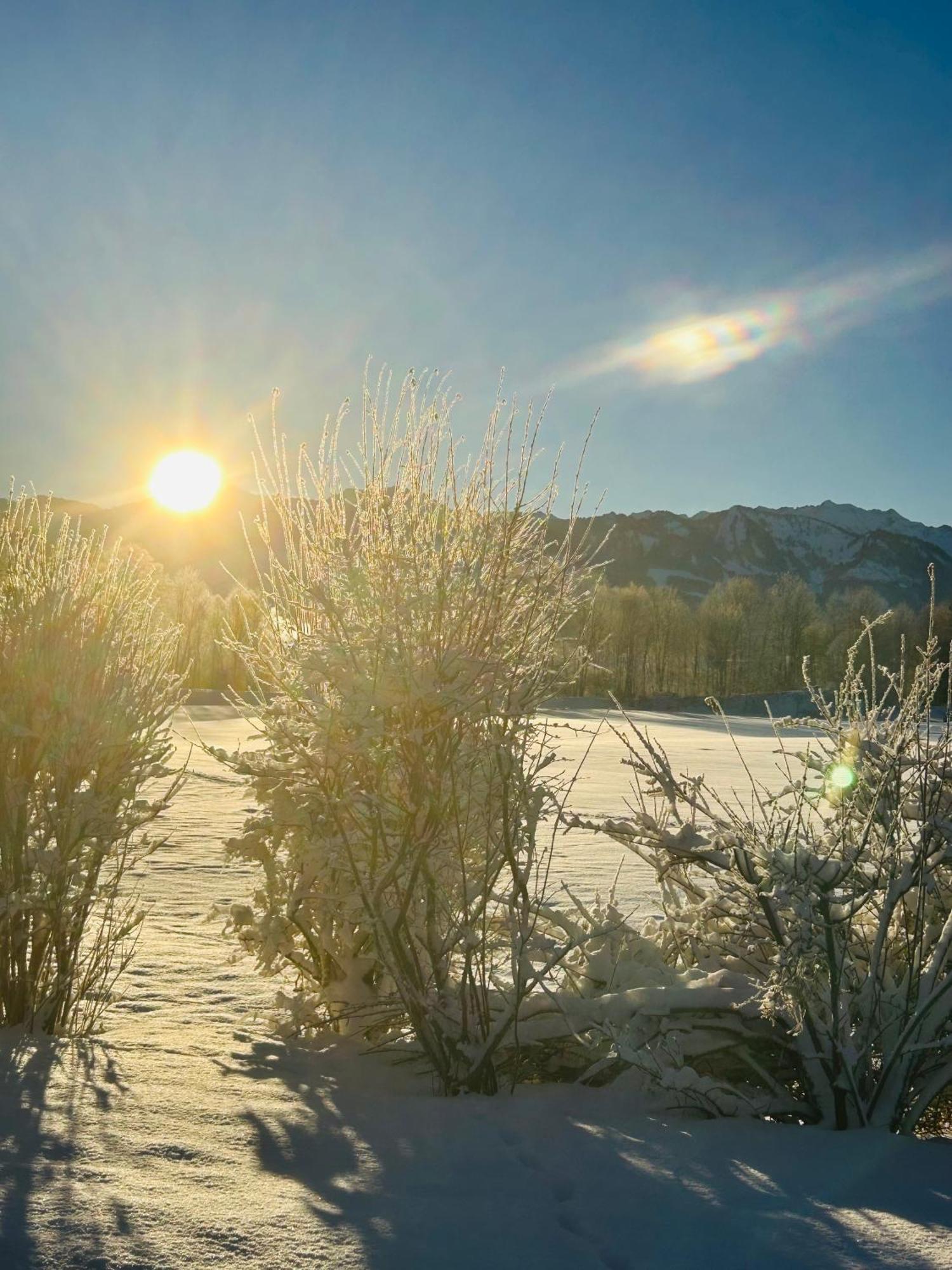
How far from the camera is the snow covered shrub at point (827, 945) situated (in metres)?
3.27

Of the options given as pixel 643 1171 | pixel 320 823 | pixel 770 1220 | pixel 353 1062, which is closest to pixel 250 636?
pixel 320 823

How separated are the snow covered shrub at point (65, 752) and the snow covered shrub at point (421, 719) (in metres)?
0.70

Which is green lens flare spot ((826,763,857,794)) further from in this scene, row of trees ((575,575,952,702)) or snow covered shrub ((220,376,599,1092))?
row of trees ((575,575,952,702))

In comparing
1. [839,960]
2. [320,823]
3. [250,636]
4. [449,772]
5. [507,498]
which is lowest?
[839,960]

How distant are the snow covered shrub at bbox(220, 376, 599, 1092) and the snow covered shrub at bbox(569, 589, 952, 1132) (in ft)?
1.51

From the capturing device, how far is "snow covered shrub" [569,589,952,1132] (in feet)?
10.7

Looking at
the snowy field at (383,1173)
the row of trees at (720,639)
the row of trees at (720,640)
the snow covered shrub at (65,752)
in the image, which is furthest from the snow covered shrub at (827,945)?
the row of trees at (720,640)

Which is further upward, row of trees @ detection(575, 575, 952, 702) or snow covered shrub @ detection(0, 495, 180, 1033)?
row of trees @ detection(575, 575, 952, 702)

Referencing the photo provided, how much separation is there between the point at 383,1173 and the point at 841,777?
7.36ft

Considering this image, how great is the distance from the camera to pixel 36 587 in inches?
170

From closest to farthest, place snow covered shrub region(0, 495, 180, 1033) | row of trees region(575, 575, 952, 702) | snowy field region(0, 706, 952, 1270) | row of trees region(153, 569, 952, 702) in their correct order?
snowy field region(0, 706, 952, 1270)
snow covered shrub region(0, 495, 180, 1033)
row of trees region(153, 569, 952, 702)
row of trees region(575, 575, 952, 702)

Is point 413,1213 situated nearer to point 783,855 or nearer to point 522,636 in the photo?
point 783,855

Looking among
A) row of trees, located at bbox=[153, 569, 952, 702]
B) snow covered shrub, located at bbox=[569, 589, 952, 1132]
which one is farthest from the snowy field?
row of trees, located at bbox=[153, 569, 952, 702]

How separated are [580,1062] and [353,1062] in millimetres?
916
